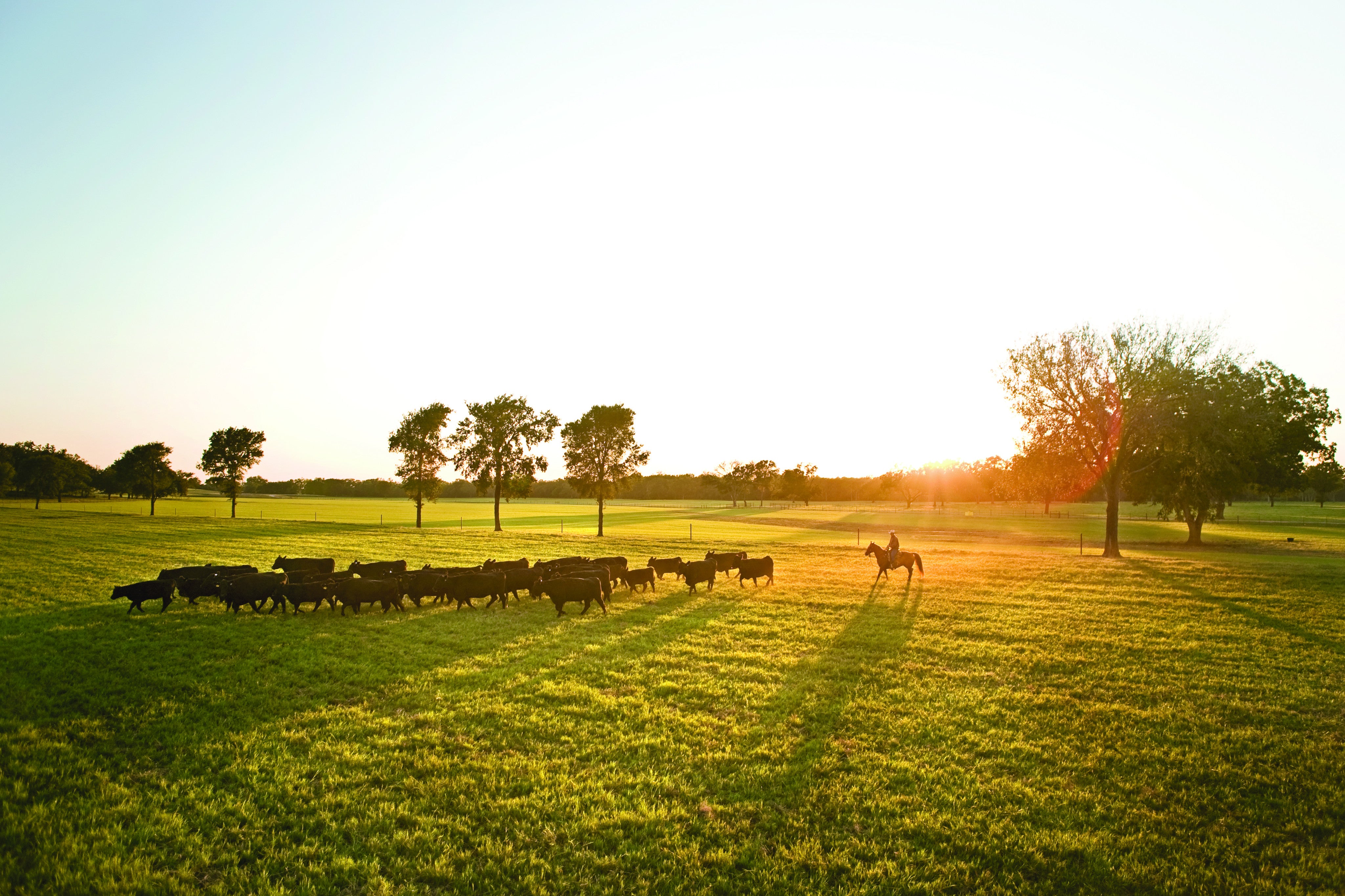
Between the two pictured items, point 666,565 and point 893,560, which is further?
point 893,560

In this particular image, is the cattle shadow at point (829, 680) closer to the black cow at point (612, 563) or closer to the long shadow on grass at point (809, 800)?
the long shadow on grass at point (809, 800)

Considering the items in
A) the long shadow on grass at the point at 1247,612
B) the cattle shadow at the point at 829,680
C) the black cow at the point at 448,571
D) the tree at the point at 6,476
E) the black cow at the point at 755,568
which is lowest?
the long shadow on grass at the point at 1247,612

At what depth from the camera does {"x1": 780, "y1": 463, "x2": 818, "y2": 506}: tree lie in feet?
498

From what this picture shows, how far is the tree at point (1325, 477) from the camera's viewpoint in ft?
155

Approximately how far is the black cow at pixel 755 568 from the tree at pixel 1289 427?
129ft

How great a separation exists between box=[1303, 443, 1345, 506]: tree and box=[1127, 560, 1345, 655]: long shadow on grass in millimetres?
32841

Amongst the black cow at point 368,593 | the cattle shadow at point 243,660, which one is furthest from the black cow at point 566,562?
the black cow at point 368,593

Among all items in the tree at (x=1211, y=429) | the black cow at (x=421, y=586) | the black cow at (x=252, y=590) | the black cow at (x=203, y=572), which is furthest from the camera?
the tree at (x=1211, y=429)

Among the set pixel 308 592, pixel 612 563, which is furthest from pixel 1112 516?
pixel 308 592

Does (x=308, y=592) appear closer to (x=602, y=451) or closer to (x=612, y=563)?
(x=612, y=563)

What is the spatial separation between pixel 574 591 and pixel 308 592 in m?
7.87

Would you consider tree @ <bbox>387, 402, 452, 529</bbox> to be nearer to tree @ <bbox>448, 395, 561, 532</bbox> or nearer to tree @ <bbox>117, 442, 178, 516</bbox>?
tree @ <bbox>448, 395, 561, 532</bbox>

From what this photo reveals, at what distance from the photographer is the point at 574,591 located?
18531 millimetres

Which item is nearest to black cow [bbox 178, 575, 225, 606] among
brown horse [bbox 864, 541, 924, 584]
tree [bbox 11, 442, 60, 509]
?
brown horse [bbox 864, 541, 924, 584]
